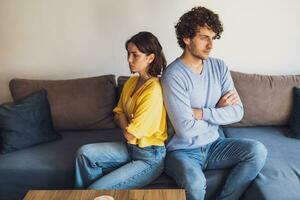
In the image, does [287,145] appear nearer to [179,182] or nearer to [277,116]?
[277,116]

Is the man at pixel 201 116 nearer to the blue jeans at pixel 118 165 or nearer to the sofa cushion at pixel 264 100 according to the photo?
the blue jeans at pixel 118 165

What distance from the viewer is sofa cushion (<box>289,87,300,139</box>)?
8.14 feet

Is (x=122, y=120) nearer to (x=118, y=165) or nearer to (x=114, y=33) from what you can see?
(x=118, y=165)

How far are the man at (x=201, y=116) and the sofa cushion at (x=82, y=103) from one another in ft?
2.22

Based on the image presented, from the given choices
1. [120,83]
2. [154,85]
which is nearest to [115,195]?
[154,85]

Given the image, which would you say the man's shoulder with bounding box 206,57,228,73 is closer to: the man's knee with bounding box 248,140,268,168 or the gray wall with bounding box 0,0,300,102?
the man's knee with bounding box 248,140,268,168

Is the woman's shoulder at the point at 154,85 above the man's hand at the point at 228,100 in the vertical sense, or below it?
above

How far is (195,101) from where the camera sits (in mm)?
2131

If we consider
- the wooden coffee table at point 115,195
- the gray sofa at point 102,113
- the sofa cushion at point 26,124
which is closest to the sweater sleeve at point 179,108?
the wooden coffee table at point 115,195

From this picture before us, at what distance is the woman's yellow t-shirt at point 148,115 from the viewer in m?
1.96

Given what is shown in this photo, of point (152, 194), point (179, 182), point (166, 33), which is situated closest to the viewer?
point (152, 194)

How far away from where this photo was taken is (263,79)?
8.77 ft

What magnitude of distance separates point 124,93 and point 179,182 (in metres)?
0.63

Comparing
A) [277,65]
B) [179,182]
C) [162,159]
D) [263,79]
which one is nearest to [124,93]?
[162,159]
